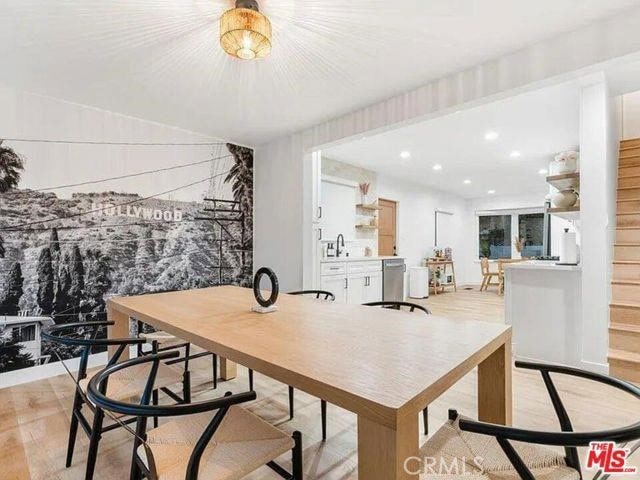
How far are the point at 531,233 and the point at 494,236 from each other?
34.9 inches

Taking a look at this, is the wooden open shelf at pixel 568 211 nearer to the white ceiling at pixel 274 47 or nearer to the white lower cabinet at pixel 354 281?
the white ceiling at pixel 274 47

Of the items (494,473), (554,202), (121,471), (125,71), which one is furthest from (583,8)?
(121,471)

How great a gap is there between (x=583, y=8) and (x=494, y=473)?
2302 mm

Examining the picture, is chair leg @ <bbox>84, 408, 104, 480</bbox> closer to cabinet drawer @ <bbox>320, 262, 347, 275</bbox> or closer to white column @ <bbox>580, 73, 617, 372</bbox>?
cabinet drawer @ <bbox>320, 262, 347, 275</bbox>

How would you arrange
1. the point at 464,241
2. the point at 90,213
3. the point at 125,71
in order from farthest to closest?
1. the point at 464,241
2. the point at 90,213
3. the point at 125,71

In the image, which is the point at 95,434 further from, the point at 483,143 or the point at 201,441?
the point at 483,143

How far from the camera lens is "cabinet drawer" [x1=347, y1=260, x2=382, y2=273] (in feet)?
15.8

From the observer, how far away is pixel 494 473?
981 mm

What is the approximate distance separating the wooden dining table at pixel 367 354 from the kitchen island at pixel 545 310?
6.81 feet

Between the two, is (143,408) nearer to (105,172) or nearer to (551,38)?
(551,38)

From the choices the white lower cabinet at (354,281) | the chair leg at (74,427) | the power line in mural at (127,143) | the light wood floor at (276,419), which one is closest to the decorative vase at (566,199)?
the light wood floor at (276,419)

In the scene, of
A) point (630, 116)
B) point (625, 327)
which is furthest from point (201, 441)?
point (630, 116)

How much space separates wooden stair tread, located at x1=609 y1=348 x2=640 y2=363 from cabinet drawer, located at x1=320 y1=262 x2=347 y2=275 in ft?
9.34

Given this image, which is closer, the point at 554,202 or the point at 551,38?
the point at 551,38
